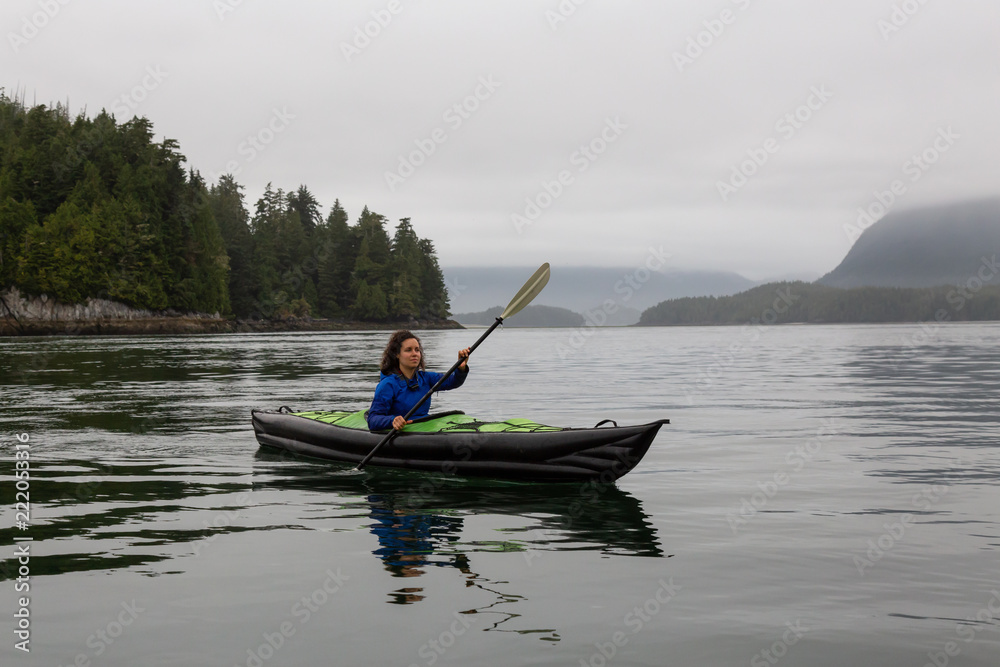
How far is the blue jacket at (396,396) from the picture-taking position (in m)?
10.3

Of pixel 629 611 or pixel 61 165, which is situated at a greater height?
pixel 61 165

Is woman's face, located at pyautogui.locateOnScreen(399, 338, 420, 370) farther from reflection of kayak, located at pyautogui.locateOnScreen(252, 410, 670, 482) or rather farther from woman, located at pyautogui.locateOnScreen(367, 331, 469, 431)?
reflection of kayak, located at pyautogui.locateOnScreen(252, 410, 670, 482)

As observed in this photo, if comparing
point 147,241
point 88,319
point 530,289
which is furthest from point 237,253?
point 530,289

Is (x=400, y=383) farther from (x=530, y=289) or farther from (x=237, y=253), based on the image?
(x=237, y=253)

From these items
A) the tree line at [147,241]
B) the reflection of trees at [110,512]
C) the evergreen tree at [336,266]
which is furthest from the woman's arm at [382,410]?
the evergreen tree at [336,266]

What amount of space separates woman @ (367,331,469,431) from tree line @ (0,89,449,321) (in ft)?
292

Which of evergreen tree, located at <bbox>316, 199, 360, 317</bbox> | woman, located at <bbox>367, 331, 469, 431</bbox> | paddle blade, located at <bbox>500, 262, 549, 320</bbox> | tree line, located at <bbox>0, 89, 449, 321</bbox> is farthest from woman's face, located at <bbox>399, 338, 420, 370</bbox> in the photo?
evergreen tree, located at <bbox>316, 199, 360, 317</bbox>

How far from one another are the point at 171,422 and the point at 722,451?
9977mm

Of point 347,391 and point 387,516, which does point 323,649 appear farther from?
point 347,391

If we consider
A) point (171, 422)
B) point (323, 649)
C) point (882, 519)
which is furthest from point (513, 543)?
point (171, 422)

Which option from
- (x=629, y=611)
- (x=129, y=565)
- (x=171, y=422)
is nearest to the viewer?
(x=629, y=611)

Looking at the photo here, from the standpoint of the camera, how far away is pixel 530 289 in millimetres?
12297

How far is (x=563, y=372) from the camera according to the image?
3170cm

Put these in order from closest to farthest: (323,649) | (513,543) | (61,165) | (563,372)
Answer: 1. (323,649)
2. (513,543)
3. (563,372)
4. (61,165)
